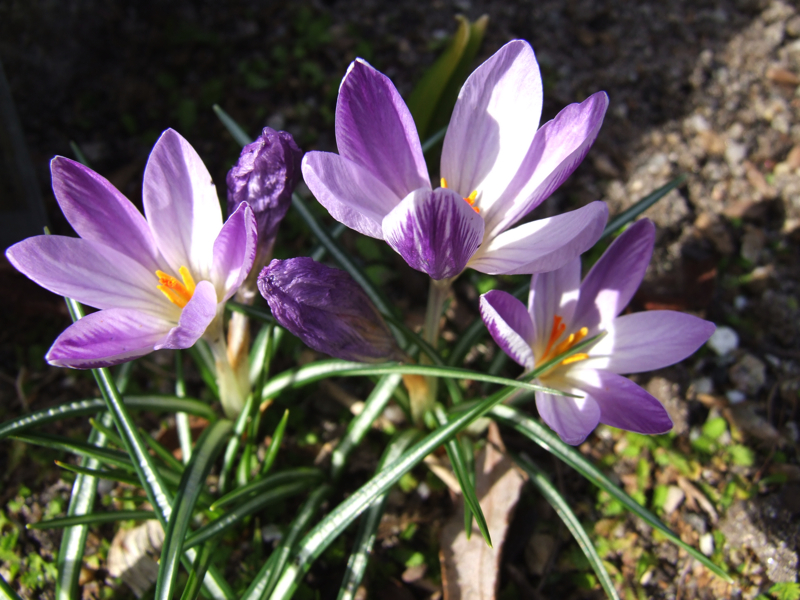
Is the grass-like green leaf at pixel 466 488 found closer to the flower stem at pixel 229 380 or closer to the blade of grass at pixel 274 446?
the blade of grass at pixel 274 446

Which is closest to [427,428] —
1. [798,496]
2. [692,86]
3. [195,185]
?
[195,185]

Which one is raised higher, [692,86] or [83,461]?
[83,461]

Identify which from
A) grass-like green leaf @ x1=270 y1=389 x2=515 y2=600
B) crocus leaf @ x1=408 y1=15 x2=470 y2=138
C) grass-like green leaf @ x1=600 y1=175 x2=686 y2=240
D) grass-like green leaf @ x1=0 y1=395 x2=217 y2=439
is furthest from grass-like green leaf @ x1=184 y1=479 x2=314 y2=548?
crocus leaf @ x1=408 y1=15 x2=470 y2=138

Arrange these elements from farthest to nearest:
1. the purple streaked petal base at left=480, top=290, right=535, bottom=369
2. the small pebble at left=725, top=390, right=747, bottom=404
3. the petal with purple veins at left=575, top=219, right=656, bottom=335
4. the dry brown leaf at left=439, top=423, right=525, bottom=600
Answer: the small pebble at left=725, top=390, right=747, bottom=404 < the dry brown leaf at left=439, top=423, right=525, bottom=600 < the petal with purple veins at left=575, top=219, right=656, bottom=335 < the purple streaked petal base at left=480, top=290, right=535, bottom=369

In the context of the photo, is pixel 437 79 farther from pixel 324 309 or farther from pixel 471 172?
pixel 324 309

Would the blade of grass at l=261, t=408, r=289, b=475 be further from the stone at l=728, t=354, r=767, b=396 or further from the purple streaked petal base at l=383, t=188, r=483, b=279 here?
the stone at l=728, t=354, r=767, b=396

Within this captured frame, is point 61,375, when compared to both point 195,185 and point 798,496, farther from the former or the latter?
point 798,496
